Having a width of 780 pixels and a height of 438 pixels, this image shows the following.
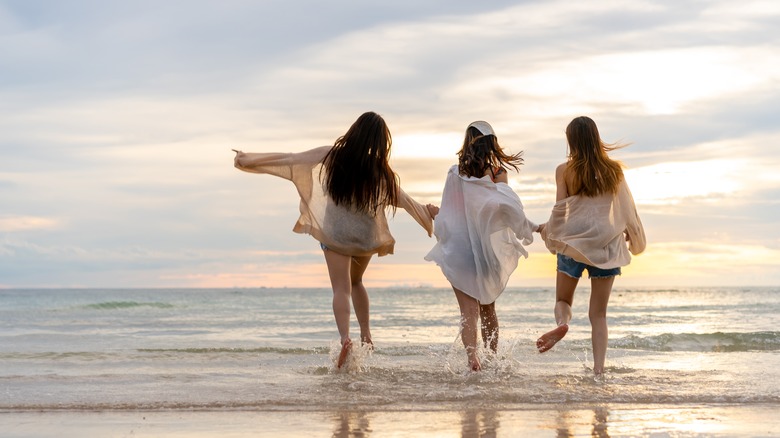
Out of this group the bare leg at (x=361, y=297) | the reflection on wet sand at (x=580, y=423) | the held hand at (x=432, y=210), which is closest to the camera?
the reflection on wet sand at (x=580, y=423)

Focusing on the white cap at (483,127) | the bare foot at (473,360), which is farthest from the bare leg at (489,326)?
the white cap at (483,127)

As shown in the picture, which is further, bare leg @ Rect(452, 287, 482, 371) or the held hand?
the held hand

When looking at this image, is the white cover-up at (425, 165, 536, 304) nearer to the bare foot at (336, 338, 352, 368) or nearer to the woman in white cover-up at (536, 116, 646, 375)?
the woman in white cover-up at (536, 116, 646, 375)

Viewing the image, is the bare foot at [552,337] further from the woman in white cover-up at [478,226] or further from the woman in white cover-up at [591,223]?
the woman in white cover-up at [478,226]

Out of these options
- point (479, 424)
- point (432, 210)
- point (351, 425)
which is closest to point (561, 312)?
point (432, 210)

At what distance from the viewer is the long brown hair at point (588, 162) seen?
6691mm

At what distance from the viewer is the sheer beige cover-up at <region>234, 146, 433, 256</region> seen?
7230 millimetres

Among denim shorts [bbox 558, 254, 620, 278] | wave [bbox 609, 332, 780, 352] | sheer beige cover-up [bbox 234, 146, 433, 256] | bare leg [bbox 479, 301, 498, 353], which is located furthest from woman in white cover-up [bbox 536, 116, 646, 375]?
wave [bbox 609, 332, 780, 352]

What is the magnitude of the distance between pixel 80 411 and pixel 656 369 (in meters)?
5.33

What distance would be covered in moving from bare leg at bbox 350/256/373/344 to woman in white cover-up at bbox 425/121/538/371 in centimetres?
84

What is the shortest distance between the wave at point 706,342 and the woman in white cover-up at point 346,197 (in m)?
5.13

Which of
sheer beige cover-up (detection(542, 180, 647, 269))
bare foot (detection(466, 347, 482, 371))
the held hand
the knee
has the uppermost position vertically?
the held hand

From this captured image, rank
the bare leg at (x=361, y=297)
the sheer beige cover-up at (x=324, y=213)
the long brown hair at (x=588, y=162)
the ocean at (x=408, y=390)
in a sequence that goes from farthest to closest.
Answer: the bare leg at (x=361, y=297), the sheer beige cover-up at (x=324, y=213), the long brown hair at (x=588, y=162), the ocean at (x=408, y=390)

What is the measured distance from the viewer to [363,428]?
14.9 feet
